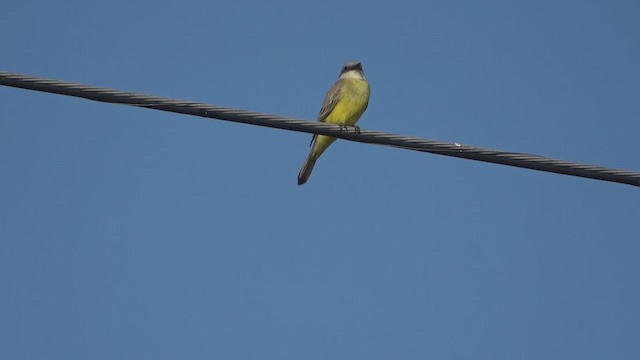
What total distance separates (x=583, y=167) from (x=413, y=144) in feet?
3.70

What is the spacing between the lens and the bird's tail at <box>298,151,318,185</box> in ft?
33.4

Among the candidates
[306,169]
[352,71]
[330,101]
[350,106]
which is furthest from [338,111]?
[352,71]

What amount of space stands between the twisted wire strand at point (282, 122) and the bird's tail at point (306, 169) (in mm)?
4014

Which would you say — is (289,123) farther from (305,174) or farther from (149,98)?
(305,174)

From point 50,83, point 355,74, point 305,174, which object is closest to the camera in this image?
point 50,83

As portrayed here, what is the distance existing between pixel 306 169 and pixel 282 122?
4.31 m

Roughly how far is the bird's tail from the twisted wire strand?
4.01m

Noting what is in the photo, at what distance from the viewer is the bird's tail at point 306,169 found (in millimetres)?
10195

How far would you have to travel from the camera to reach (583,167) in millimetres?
5668

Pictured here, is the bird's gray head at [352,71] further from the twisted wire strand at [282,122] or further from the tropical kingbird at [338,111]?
the twisted wire strand at [282,122]

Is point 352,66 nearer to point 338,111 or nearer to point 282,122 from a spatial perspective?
point 338,111

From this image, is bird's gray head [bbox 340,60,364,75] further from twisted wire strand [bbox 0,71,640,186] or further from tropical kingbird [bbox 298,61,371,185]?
twisted wire strand [bbox 0,71,640,186]

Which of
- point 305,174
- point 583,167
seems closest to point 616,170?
point 583,167

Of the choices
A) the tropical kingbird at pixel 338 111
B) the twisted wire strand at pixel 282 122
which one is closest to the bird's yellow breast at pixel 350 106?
the tropical kingbird at pixel 338 111
